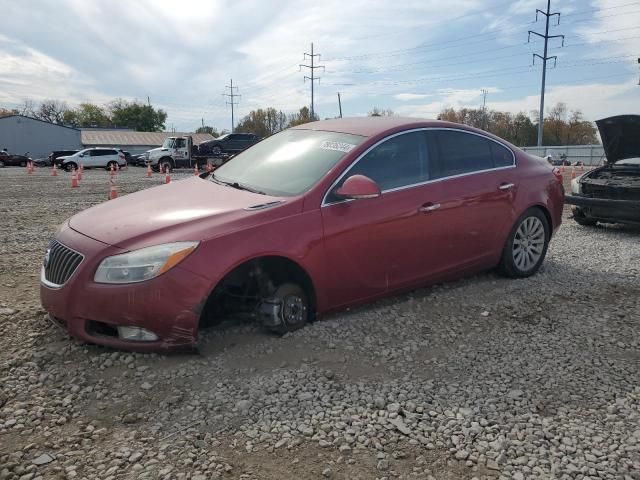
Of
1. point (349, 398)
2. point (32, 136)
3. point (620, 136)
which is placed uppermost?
point (32, 136)

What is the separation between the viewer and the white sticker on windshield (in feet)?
14.0

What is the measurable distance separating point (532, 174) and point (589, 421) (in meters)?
3.23

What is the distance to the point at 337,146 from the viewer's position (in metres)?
4.35

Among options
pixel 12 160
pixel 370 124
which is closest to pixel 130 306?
pixel 370 124

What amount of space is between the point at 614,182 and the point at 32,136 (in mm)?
73201

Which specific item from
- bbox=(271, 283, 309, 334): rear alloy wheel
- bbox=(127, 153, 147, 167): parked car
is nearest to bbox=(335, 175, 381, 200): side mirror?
bbox=(271, 283, 309, 334): rear alloy wheel

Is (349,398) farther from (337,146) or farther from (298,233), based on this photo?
(337,146)

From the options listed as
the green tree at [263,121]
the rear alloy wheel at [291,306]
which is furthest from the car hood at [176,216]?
the green tree at [263,121]

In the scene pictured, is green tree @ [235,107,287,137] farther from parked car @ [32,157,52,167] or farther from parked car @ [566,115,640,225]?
parked car @ [566,115,640,225]

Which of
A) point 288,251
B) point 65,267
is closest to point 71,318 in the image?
point 65,267

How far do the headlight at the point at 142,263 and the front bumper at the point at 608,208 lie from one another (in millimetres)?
7178

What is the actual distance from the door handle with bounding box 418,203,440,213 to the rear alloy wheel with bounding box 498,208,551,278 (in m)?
1.19

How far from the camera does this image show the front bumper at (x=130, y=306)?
3.24m

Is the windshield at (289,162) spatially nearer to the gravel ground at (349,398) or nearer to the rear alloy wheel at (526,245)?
the gravel ground at (349,398)
